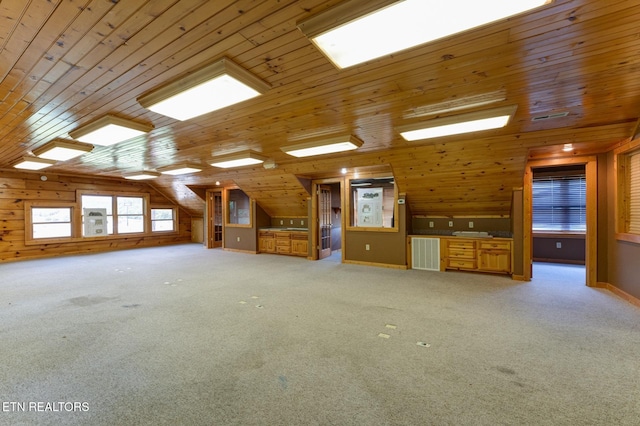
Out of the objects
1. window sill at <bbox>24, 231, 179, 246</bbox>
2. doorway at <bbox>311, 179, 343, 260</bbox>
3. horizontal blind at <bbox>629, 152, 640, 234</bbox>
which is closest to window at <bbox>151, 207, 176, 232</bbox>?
window sill at <bbox>24, 231, 179, 246</bbox>

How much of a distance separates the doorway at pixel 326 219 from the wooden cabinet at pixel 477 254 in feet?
8.60

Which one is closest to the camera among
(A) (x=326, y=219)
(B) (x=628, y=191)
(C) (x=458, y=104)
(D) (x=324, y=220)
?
(C) (x=458, y=104)

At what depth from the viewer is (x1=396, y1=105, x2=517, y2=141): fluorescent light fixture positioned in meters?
2.87

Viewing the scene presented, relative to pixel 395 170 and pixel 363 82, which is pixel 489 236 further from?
pixel 363 82

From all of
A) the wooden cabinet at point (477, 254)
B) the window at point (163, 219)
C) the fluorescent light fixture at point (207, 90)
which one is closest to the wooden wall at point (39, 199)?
the window at point (163, 219)

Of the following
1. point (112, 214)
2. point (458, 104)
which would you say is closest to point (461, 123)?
point (458, 104)

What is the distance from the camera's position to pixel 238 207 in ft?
30.9

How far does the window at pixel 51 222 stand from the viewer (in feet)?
24.2

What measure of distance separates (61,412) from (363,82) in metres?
3.08

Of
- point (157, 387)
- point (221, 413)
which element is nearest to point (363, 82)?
point (221, 413)

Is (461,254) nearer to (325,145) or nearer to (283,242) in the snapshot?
(325,145)

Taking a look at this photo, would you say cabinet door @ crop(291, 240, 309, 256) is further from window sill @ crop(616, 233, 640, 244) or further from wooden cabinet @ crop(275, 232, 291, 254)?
window sill @ crop(616, 233, 640, 244)

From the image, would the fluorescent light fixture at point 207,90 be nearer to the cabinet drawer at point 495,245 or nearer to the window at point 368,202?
the window at point 368,202

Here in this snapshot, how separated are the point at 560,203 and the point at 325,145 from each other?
6099 millimetres
